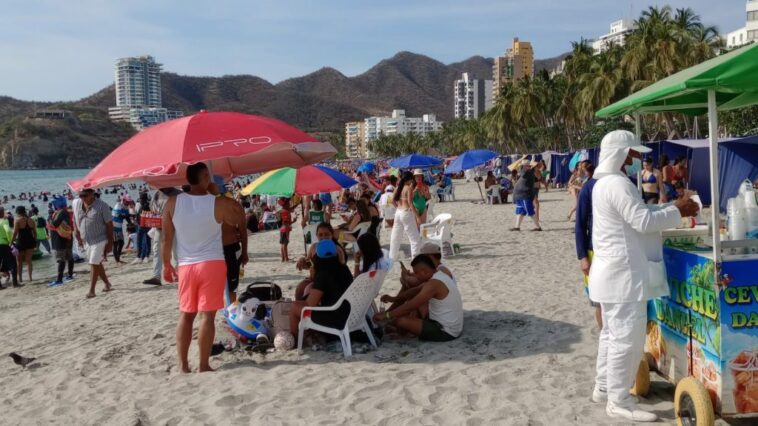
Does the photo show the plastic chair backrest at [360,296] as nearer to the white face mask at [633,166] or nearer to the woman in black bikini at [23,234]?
the white face mask at [633,166]

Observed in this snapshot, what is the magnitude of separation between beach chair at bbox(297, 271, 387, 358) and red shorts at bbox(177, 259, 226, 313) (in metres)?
0.82

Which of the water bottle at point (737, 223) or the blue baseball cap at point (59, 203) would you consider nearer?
the water bottle at point (737, 223)

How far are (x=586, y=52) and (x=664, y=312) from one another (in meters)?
55.5

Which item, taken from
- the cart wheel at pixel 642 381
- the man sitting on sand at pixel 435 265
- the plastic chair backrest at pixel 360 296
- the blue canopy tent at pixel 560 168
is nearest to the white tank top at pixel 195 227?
the plastic chair backrest at pixel 360 296

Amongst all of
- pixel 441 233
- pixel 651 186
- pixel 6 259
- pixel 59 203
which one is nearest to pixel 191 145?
pixel 441 233

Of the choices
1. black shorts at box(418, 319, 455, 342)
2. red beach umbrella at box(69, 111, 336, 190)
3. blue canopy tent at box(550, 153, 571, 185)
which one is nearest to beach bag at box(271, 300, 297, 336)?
black shorts at box(418, 319, 455, 342)

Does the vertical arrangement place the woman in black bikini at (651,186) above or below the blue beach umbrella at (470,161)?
below

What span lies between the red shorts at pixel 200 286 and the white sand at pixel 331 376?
0.58 m

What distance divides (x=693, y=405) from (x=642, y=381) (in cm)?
68

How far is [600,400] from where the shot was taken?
3809 millimetres

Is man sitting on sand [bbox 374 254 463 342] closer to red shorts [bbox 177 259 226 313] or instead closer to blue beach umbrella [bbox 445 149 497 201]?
red shorts [bbox 177 259 226 313]

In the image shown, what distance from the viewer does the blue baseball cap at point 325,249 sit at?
16.5 feet

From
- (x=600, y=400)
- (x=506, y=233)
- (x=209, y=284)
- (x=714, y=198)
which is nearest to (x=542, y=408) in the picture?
(x=600, y=400)

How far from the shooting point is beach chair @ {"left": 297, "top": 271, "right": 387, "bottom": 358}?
5027mm
